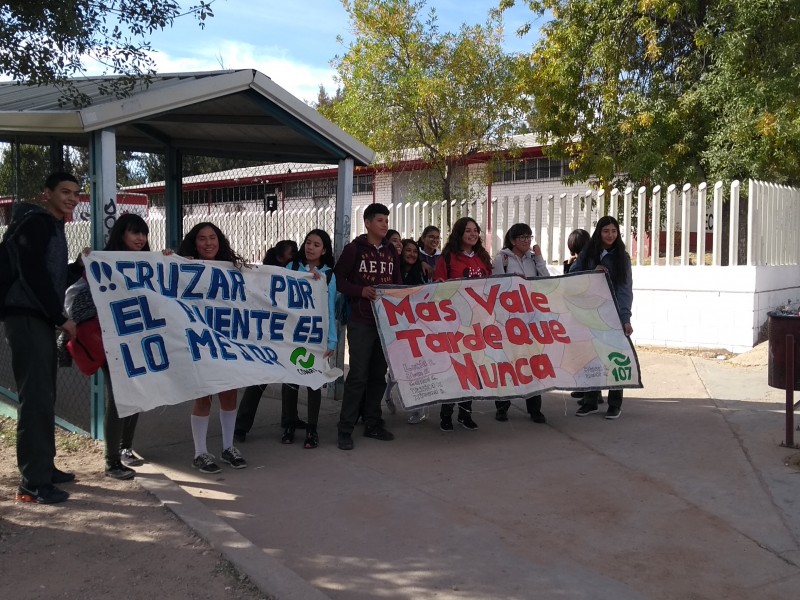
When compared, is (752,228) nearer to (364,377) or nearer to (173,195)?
(364,377)

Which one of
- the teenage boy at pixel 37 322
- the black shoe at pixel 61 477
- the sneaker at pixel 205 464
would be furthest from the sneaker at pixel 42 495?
the sneaker at pixel 205 464

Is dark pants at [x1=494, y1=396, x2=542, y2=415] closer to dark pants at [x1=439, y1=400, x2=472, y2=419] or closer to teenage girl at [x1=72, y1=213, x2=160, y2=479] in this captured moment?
dark pants at [x1=439, y1=400, x2=472, y2=419]

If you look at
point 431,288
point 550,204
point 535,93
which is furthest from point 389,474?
point 535,93

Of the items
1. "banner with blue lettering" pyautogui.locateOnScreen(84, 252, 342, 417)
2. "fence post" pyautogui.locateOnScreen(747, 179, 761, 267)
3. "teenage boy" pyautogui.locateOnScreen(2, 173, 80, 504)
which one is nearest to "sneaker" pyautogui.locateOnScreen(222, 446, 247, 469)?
"banner with blue lettering" pyautogui.locateOnScreen(84, 252, 342, 417)

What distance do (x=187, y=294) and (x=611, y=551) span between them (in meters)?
3.26

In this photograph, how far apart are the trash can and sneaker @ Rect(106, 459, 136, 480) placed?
4786 mm

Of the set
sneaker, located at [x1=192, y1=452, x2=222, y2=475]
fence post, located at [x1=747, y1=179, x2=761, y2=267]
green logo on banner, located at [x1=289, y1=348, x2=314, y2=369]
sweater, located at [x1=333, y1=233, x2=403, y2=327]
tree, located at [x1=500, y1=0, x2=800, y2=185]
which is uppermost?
tree, located at [x1=500, y1=0, x2=800, y2=185]

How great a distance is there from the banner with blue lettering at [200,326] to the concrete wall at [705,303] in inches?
244

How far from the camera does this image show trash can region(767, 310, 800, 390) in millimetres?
5914

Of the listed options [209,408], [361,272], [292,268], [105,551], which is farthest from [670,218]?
[105,551]

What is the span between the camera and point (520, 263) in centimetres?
704

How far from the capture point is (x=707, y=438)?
629 centimetres

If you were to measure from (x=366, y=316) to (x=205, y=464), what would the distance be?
169cm

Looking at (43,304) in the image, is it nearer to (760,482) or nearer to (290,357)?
(290,357)
